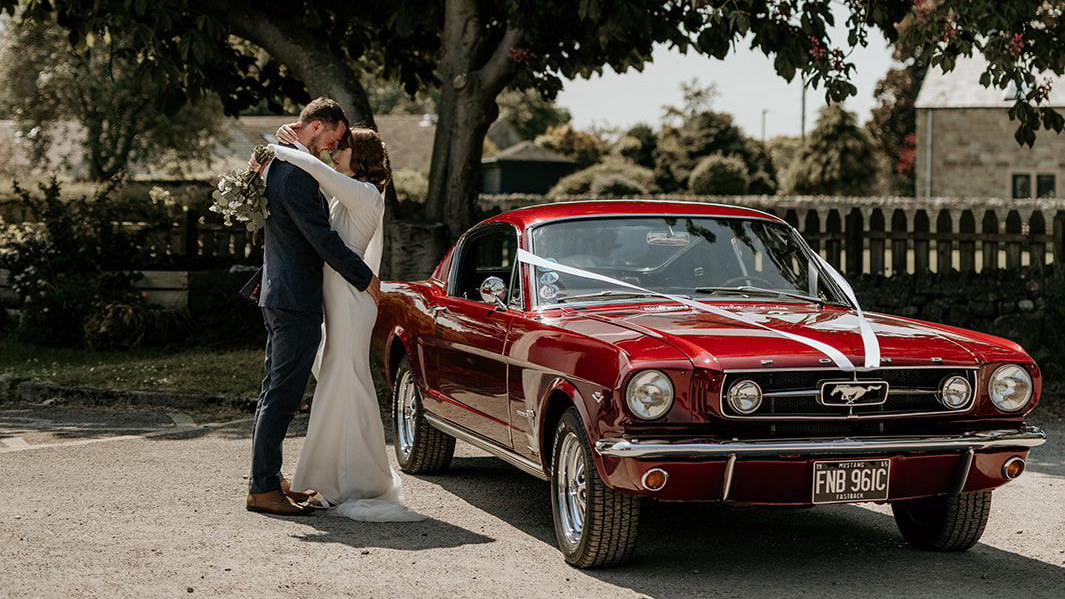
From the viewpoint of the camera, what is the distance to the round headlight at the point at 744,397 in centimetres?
559

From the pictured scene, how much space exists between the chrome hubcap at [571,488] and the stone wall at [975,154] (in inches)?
1798

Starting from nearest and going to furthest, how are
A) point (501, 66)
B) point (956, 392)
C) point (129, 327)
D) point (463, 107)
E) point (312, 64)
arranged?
point (956, 392)
point (501, 66)
point (463, 107)
point (312, 64)
point (129, 327)

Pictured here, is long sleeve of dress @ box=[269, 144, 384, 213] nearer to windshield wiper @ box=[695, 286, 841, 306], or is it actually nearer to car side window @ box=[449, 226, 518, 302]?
car side window @ box=[449, 226, 518, 302]

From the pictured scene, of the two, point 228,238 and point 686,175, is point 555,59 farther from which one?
point 686,175

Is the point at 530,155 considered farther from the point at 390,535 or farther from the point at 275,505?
the point at 390,535

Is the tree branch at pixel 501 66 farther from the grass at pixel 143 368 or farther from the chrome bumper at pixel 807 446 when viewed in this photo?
the chrome bumper at pixel 807 446

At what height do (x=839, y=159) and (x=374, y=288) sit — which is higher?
(x=839, y=159)

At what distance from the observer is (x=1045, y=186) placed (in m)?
49.0

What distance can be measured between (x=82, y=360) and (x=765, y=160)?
5159 cm

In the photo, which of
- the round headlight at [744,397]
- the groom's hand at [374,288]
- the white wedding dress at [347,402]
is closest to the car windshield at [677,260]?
the groom's hand at [374,288]

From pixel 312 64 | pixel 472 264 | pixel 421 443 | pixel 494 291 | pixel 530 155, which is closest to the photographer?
pixel 494 291

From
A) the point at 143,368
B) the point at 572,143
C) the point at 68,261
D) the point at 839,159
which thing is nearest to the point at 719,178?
the point at 839,159

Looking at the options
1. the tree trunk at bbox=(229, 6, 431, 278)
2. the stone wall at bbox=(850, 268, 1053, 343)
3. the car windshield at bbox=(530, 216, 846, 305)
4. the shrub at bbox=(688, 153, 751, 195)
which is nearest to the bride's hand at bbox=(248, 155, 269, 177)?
the car windshield at bbox=(530, 216, 846, 305)

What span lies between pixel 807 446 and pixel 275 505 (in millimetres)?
2895
